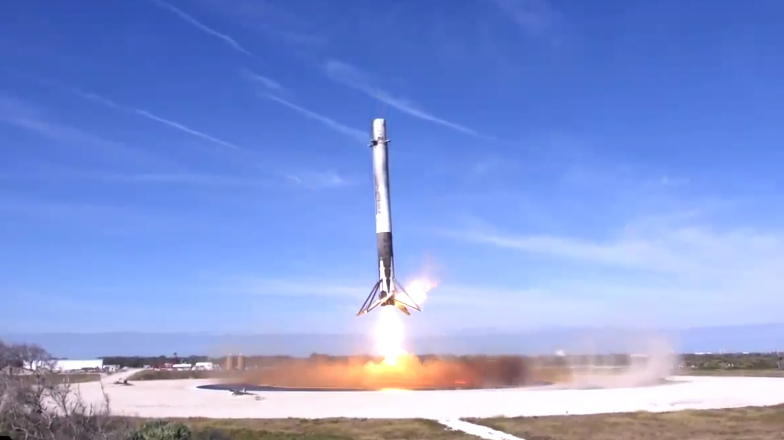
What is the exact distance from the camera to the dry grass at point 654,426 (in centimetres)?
3434

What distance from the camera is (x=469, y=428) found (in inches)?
1443

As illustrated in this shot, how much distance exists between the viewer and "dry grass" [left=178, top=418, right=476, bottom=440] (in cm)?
3422

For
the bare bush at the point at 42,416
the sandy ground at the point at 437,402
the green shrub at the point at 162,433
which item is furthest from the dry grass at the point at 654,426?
the bare bush at the point at 42,416

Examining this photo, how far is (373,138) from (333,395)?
84.7 feet

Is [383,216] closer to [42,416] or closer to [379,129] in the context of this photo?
[379,129]

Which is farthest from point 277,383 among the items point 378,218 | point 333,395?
point 378,218

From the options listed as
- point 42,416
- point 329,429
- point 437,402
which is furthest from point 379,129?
point 42,416

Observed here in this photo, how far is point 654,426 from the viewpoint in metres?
37.6

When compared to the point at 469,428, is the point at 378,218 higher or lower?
higher

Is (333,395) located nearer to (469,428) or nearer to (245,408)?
(245,408)

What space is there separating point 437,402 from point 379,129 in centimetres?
2003

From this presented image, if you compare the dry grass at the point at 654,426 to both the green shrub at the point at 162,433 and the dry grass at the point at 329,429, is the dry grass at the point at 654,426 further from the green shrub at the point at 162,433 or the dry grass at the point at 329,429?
the green shrub at the point at 162,433

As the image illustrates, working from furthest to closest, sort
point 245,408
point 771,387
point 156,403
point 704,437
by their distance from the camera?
point 771,387 < point 156,403 < point 245,408 < point 704,437

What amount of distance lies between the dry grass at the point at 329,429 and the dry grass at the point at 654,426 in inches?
136
